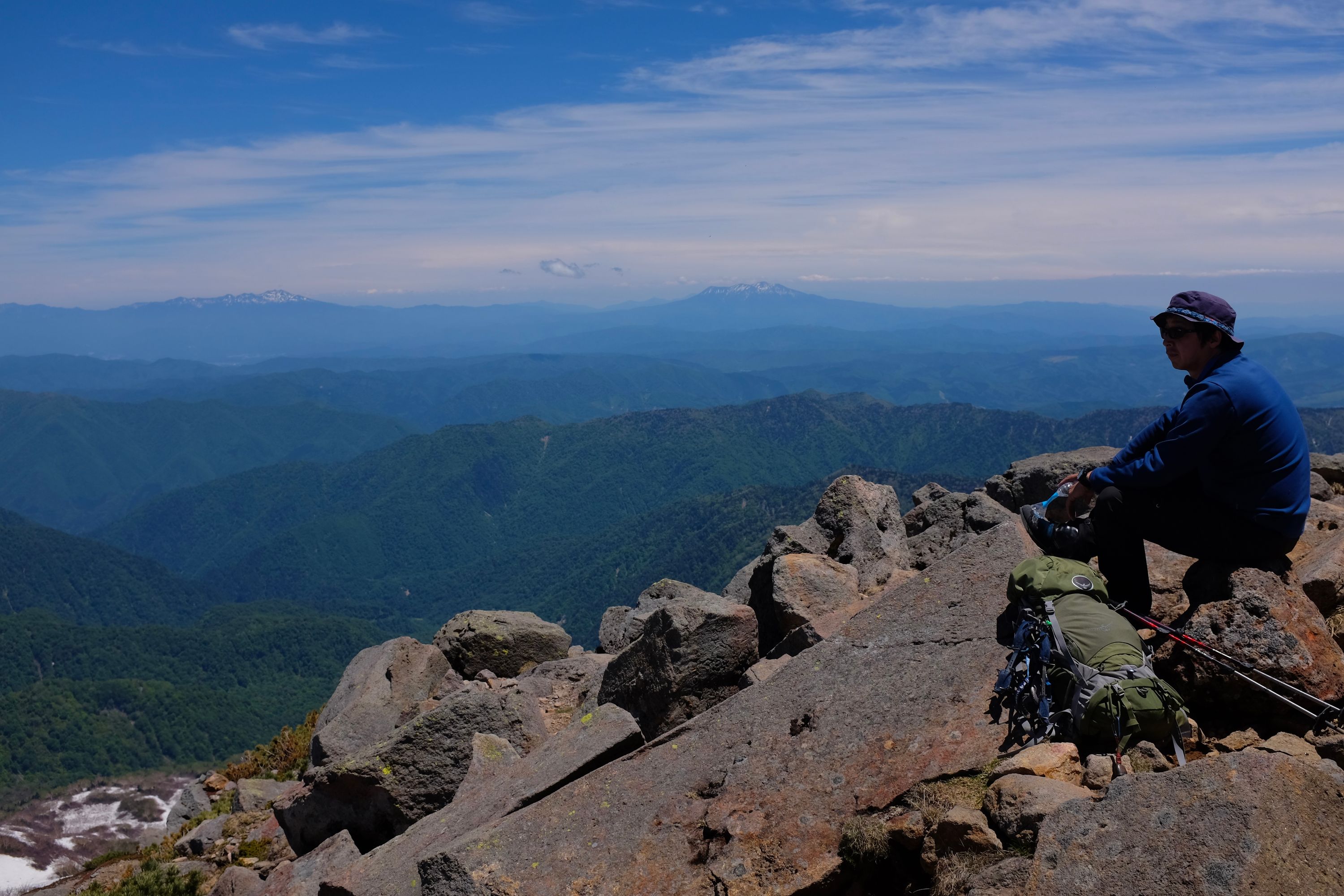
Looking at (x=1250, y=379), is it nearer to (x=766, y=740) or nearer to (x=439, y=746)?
(x=766, y=740)

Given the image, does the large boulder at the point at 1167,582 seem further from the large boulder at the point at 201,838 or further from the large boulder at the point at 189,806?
the large boulder at the point at 189,806

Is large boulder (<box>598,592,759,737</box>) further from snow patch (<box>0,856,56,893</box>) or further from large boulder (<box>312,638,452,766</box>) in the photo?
snow patch (<box>0,856,56,893</box>)

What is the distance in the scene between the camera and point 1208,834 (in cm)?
458

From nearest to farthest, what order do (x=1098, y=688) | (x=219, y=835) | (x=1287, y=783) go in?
1. (x=1287, y=783)
2. (x=1098, y=688)
3. (x=219, y=835)

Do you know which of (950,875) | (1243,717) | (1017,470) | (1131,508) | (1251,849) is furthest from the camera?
(1017,470)

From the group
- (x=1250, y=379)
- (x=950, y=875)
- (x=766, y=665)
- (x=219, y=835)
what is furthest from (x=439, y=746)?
(x=1250, y=379)

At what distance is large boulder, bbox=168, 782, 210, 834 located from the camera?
18188 mm

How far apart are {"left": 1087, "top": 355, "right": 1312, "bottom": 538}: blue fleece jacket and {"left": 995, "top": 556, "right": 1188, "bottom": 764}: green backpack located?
4.13 feet

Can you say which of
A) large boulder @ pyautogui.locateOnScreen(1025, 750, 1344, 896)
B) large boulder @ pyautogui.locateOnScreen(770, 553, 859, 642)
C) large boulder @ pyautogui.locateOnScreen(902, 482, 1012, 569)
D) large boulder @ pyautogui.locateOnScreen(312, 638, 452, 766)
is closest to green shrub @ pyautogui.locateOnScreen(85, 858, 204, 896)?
large boulder @ pyautogui.locateOnScreen(312, 638, 452, 766)

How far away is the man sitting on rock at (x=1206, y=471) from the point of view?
7254mm

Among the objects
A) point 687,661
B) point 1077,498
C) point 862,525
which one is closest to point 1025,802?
point 1077,498

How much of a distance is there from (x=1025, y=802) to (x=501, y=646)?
1333cm

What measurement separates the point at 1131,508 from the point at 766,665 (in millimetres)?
4694

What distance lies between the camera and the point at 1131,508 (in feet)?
25.9
